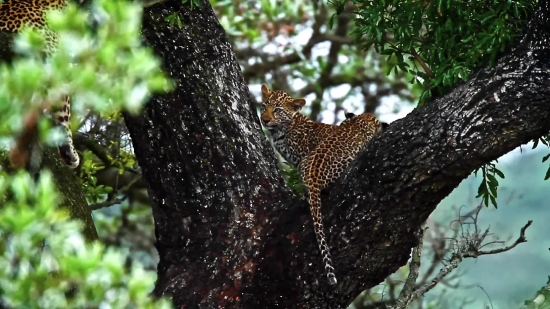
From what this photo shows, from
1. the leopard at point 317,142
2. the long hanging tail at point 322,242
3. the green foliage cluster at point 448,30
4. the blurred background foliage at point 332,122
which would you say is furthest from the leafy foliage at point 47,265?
the blurred background foliage at point 332,122

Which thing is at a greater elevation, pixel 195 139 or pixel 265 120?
pixel 265 120

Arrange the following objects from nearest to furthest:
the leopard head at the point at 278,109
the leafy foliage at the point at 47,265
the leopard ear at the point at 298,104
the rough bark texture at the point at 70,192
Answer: the leafy foliage at the point at 47,265 < the rough bark texture at the point at 70,192 < the leopard head at the point at 278,109 < the leopard ear at the point at 298,104

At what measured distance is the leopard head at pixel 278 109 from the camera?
5710mm

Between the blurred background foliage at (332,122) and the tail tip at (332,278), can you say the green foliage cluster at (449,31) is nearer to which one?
the tail tip at (332,278)

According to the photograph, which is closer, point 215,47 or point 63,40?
point 63,40

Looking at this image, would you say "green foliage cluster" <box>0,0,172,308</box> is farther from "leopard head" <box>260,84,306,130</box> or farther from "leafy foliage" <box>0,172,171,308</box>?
"leopard head" <box>260,84,306,130</box>

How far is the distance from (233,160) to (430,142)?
3.09ft

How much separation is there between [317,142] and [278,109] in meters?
0.73

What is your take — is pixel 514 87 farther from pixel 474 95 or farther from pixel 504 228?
pixel 504 228

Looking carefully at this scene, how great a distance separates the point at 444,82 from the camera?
3779 millimetres

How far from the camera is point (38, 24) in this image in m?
4.90

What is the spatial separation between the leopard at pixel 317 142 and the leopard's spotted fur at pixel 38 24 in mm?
1227

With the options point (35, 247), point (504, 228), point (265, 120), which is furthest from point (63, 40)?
point (504, 228)

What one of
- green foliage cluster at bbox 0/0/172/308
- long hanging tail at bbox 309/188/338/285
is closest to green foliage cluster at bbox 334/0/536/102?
long hanging tail at bbox 309/188/338/285
